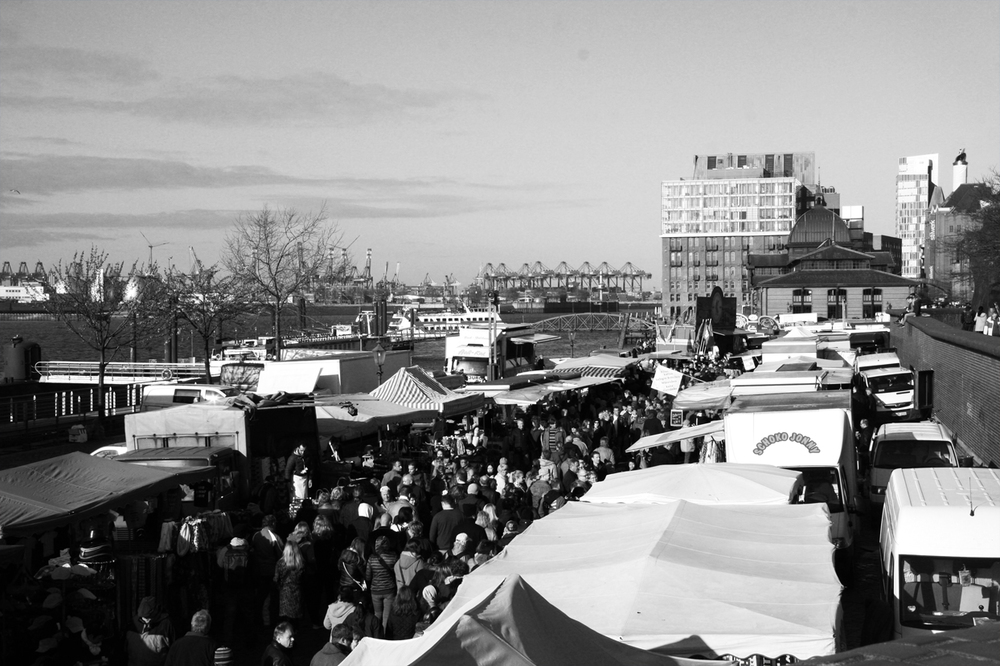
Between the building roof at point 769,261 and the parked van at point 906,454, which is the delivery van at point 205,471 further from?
the building roof at point 769,261

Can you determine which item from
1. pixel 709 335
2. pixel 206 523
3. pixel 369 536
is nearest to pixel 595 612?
pixel 369 536

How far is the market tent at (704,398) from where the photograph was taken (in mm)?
22359

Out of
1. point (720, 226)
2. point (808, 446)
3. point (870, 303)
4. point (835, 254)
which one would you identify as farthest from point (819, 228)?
point (808, 446)

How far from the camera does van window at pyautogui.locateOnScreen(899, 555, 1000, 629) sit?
898 centimetres

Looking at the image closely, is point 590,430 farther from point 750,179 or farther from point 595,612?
point 750,179

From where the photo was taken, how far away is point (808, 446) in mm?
14922

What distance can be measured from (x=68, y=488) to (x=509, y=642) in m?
→ 7.77

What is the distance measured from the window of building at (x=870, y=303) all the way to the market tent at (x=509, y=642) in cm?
8671

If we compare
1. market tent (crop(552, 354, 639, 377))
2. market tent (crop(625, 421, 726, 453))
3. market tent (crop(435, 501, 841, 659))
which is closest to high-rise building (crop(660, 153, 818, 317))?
market tent (crop(552, 354, 639, 377))

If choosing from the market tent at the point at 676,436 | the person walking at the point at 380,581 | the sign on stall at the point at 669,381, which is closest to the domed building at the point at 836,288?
the sign on stall at the point at 669,381

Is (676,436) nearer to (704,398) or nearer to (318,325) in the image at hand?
(704,398)

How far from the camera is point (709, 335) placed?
4722 centimetres

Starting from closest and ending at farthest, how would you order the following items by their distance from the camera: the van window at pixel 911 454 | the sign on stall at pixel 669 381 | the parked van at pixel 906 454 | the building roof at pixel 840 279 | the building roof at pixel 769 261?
the parked van at pixel 906 454 → the van window at pixel 911 454 → the sign on stall at pixel 669 381 → the building roof at pixel 840 279 → the building roof at pixel 769 261

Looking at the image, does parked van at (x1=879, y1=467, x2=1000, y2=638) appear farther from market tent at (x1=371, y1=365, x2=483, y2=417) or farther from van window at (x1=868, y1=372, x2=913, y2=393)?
van window at (x1=868, y1=372, x2=913, y2=393)
